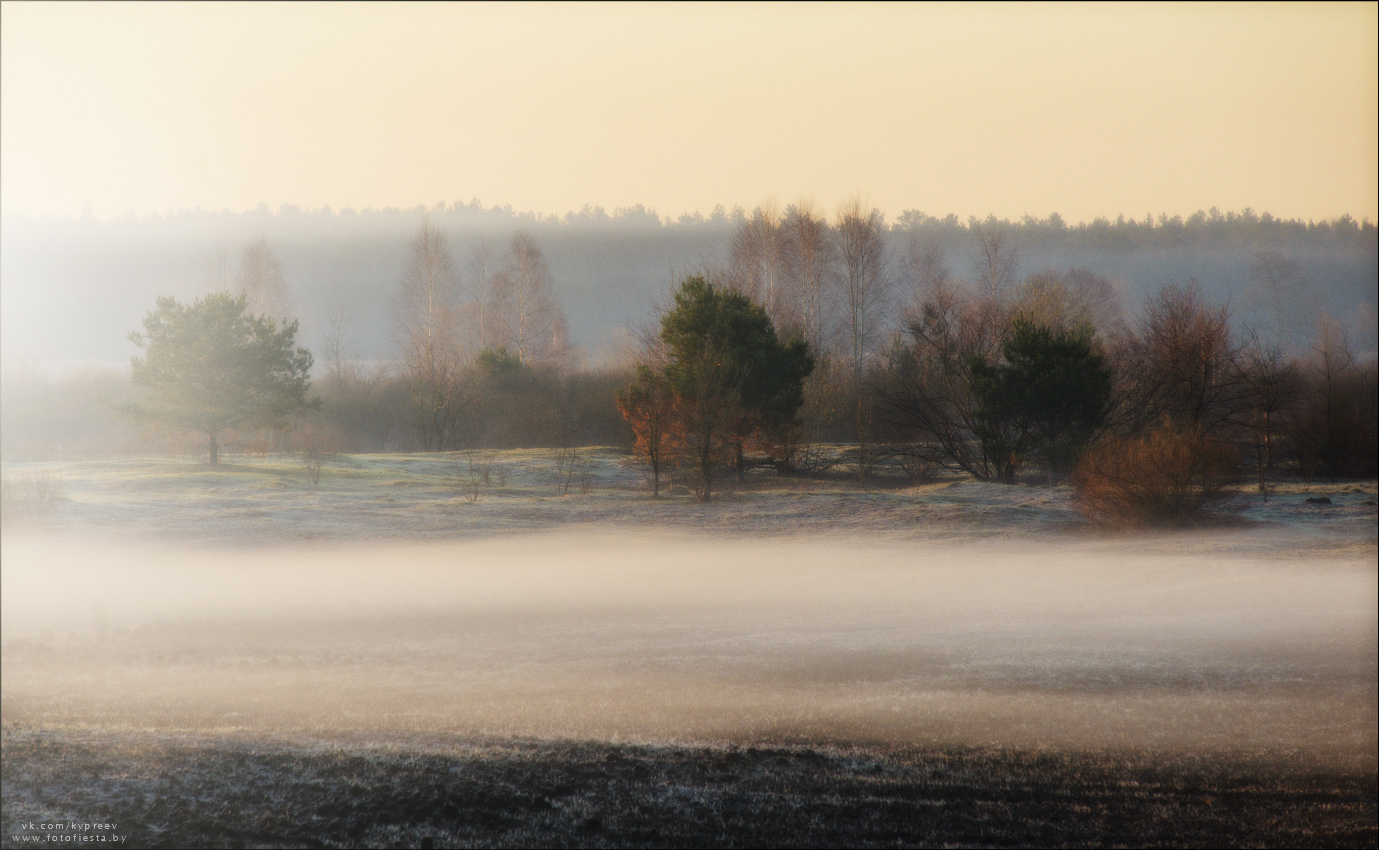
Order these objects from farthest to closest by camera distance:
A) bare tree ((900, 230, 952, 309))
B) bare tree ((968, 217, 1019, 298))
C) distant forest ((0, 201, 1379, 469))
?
bare tree ((900, 230, 952, 309)) → bare tree ((968, 217, 1019, 298)) → distant forest ((0, 201, 1379, 469))

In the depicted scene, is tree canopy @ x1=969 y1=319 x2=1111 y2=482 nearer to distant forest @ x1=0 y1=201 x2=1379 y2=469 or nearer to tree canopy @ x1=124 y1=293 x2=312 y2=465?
distant forest @ x1=0 y1=201 x2=1379 y2=469

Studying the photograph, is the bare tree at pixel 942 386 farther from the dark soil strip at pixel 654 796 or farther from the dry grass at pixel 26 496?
the dry grass at pixel 26 496

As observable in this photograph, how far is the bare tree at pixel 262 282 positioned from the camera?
34188mm

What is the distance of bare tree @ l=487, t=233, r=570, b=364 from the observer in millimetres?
47938

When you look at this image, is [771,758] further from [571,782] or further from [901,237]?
[901,237]

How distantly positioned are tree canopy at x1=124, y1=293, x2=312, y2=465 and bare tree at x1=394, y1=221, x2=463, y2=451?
11.8 metres

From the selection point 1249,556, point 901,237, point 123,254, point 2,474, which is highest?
point 901,237

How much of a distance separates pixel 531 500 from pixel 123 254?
19330 millimetres

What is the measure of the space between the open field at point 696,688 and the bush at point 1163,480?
68cm

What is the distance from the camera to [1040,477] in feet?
75.9

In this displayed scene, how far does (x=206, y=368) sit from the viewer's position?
24.5m

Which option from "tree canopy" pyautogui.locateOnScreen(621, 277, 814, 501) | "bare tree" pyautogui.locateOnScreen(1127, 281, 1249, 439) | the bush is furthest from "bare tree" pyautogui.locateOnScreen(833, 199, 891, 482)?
the bush

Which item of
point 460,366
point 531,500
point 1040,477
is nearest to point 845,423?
point 1040,477

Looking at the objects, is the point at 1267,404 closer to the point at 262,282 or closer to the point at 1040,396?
the point at 1040,396
